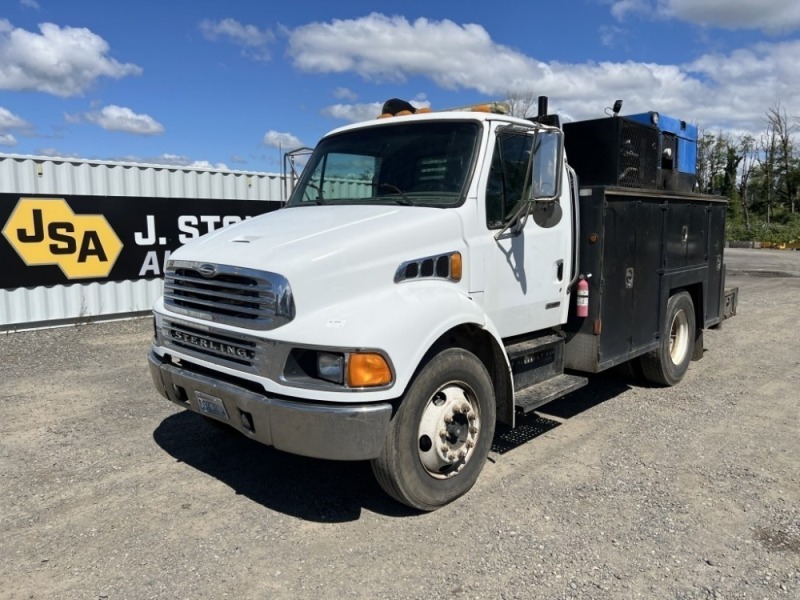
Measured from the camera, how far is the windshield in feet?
14.0

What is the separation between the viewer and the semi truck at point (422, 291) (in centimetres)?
339

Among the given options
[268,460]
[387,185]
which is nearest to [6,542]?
[268,460]

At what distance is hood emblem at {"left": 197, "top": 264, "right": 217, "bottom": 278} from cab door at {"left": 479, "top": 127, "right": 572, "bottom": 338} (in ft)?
5.67

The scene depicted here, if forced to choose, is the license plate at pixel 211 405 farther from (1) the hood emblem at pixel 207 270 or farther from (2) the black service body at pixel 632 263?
(2) the black service body at pixel 632 263

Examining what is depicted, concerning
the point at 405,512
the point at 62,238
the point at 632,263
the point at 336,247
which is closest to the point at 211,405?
the point at 336,247

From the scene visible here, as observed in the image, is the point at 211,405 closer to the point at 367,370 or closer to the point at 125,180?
the point at 367,370

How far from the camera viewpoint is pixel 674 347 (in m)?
7.03

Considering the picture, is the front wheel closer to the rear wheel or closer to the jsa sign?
the rear wheel

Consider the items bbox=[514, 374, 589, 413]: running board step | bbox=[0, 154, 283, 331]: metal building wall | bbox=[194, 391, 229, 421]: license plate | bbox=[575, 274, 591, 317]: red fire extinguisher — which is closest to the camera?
bbox=[194, 391, 229, 421]: license plate

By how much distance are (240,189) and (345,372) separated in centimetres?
1041

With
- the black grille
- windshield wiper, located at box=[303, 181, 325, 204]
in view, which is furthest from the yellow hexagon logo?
the black grille

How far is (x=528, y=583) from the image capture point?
3174mm

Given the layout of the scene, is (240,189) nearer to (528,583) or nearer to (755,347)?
(755,347)

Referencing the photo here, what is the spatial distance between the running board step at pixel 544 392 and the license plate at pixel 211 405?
2006mm
